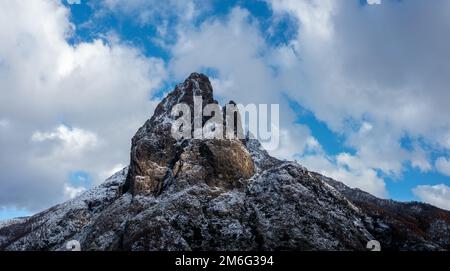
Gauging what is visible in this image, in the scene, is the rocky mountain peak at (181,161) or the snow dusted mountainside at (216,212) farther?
the rocky mountain peak at (181,161)

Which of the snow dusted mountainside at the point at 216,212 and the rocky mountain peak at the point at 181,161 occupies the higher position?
the rocky mountain peak at the point at 181,161

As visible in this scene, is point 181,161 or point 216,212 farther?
point 181,161

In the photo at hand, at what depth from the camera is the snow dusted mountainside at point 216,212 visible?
75.0m

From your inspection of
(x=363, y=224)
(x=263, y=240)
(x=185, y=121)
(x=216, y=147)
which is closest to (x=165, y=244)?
(x=263, y=240)

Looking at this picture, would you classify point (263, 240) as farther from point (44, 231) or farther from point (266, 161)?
point (44, 231)

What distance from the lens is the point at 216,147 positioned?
97.1 metres

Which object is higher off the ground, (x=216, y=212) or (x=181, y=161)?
(x=181, y=161)

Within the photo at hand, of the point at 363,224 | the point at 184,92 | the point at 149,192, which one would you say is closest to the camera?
the point at 363,224

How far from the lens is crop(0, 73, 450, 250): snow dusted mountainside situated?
75.0m

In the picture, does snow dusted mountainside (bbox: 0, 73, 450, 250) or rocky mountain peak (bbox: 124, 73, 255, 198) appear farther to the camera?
rocky mountain peak (bbox: 124, 73, 255, 198)

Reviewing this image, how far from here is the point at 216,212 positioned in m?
81.6

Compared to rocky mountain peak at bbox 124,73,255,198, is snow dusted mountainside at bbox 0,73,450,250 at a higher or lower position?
lower

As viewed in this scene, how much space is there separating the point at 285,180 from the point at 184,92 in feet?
136
